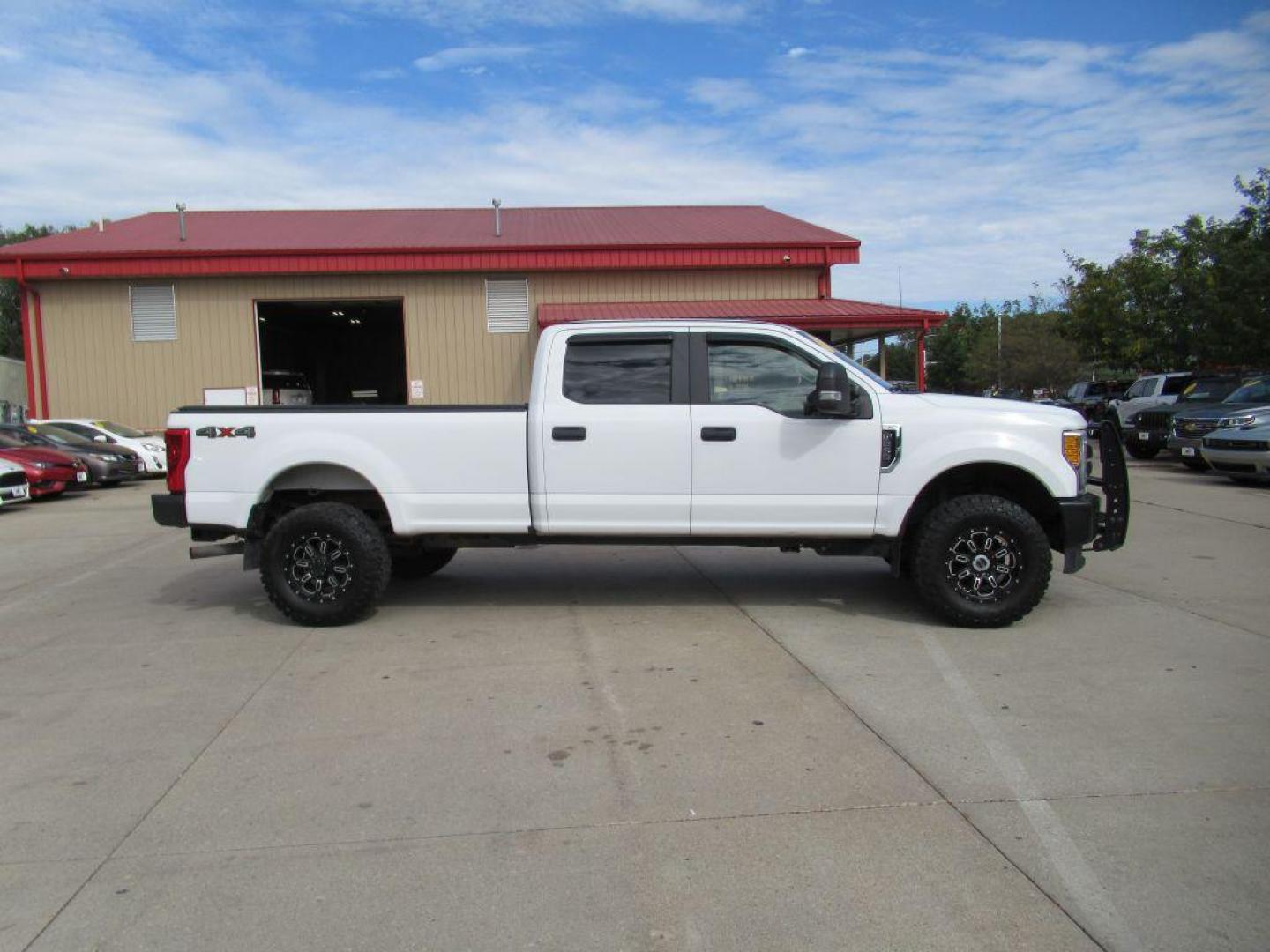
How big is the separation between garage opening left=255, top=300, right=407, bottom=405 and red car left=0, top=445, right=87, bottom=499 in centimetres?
915

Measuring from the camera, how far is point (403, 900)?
3.21m

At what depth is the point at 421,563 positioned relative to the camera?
8320 millimetres

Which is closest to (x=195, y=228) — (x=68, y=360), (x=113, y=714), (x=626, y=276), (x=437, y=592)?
(x=68, y=360)

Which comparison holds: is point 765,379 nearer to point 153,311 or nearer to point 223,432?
point 223,432

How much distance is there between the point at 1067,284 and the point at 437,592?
159 ft

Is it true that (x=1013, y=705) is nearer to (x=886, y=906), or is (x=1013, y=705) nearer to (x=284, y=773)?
(x=886, y=906)

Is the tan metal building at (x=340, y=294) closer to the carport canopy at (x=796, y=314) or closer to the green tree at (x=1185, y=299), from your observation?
the carport canopy at (x=796, y=314)

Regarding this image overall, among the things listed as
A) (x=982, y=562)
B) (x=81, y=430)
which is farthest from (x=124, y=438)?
(x=982, y=562)

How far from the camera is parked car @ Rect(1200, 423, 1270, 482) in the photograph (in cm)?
1496

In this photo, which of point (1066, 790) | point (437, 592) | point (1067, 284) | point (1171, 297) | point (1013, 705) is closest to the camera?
point (1066, 790)

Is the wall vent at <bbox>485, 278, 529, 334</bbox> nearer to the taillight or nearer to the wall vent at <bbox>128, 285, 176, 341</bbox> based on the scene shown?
the wall vent at <bbox>128, 285, 176, 341</bbox>

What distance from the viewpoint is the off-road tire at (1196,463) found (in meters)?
17.8

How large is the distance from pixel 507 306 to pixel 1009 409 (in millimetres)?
18170

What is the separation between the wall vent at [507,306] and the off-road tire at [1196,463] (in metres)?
14.1
